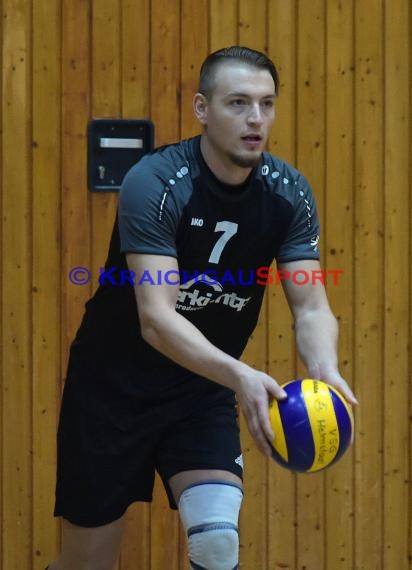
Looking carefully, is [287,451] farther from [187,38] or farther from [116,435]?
[187,38]

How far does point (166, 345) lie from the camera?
4.26m

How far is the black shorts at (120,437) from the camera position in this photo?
478cm

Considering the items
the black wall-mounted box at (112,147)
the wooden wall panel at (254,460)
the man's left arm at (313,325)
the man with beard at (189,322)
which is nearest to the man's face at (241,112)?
the man with beard at (189,322)

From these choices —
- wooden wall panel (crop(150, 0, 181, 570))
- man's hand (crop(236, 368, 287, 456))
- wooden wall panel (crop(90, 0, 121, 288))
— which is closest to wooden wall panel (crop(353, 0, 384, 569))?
wooden wall panel (crop(150, 0, 181, 570))

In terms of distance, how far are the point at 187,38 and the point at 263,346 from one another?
1.59 m

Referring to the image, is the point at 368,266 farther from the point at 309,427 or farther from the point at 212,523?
the point at 309,427

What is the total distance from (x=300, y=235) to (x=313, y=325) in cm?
39

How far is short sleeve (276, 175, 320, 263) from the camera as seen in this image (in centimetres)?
474

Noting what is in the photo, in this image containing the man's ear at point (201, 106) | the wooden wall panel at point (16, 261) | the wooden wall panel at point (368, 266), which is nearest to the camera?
the man's ear at point (201, 106)

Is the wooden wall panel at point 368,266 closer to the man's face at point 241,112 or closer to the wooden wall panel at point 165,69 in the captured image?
the wooden wall panel at point 165,69

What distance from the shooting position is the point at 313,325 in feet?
15.1

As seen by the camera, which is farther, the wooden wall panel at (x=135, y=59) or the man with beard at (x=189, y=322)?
the wooden wall panel at (x=135, y=59)

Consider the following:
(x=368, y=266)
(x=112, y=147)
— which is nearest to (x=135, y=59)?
(x=112, y=147)

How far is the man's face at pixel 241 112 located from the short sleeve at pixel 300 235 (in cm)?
32
